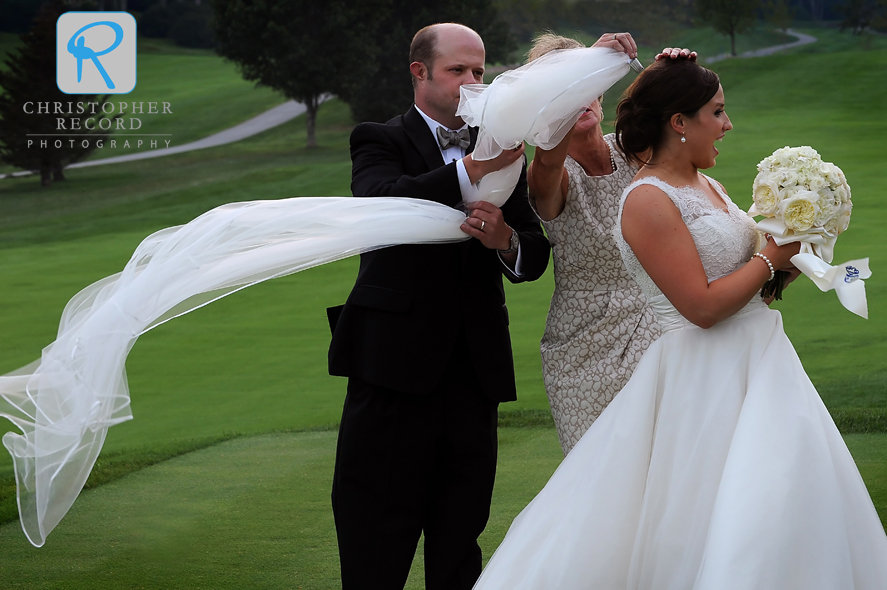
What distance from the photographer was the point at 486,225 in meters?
2.53

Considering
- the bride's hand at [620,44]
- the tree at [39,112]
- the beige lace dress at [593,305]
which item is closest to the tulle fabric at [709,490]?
the beige lace dress at [593,305]

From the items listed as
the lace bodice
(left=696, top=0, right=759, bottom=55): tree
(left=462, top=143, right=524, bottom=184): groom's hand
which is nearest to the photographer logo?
(left=696, top=0, right=759, bottom=55): tree

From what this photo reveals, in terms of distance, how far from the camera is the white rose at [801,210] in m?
2.17

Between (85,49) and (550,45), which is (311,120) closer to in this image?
(85,49)

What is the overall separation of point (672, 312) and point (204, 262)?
1273 millimetres

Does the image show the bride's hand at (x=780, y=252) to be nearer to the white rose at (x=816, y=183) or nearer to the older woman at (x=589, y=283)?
the white rose at (x=816, y=183)

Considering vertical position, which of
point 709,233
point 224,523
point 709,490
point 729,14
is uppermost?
point 729,14

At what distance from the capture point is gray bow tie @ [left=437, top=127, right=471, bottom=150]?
2711 millimetres

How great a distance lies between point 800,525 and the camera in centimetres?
204

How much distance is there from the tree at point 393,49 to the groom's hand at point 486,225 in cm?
2141

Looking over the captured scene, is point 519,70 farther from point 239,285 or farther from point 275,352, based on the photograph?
point 275,352

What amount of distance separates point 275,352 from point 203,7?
23420mm

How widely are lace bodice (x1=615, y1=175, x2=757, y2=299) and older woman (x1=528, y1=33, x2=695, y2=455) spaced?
41 centimetres

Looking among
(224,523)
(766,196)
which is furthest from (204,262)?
(224,523)
